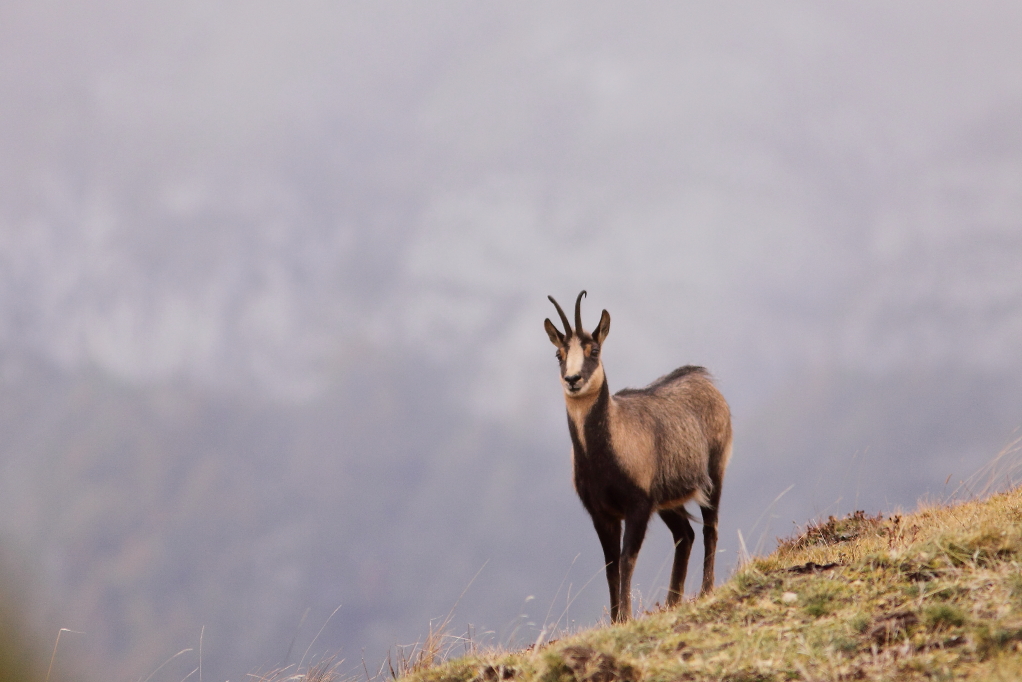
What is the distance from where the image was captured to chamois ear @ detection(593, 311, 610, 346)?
30.5ft

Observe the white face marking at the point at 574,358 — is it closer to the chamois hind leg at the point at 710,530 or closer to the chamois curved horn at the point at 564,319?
the chamois curved horn at the point at 564,319

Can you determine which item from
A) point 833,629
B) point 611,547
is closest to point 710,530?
point 611,547

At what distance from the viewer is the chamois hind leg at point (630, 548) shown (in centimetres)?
819

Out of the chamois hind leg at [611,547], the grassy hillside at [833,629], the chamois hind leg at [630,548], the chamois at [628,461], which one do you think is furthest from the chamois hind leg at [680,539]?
the grassy hillside at [833,629]

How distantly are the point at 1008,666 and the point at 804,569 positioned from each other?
2428 millimetres

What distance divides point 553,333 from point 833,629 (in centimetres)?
469

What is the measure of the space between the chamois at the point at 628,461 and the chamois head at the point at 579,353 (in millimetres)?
10

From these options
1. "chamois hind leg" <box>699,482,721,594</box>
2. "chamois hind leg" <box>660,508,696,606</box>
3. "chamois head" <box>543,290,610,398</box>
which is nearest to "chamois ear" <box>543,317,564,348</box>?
"chamois head" <box>543,290,610,398</box>

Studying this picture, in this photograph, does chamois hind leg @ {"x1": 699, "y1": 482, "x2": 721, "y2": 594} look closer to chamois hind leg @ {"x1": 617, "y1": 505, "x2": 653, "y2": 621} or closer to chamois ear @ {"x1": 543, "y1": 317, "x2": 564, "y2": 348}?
chamois hind leg @ {"x1": 617, "y1": 505, "x2": 653, "y2": 621}

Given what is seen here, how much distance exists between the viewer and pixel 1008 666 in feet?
13.5

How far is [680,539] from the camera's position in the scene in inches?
396

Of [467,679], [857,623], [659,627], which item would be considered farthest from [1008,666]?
[467,679]

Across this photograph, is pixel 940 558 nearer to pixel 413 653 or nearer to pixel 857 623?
pixel 857 623

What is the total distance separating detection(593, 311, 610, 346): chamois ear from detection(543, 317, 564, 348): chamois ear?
0.37 meters
